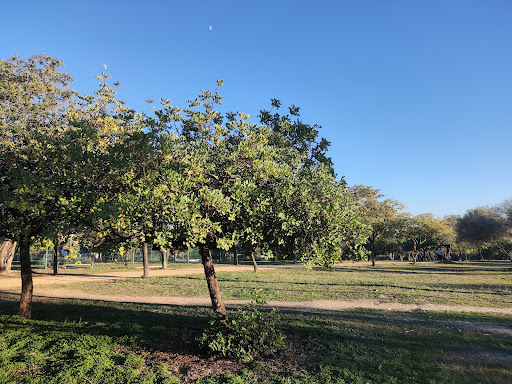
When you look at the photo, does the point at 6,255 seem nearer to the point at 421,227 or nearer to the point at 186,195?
the point at 186,195

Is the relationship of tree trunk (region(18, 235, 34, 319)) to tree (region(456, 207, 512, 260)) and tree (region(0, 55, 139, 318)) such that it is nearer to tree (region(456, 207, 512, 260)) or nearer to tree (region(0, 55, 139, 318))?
tree (region(0, 55, 139, 318))

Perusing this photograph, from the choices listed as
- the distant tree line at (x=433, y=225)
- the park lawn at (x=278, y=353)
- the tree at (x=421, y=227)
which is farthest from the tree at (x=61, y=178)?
the tree at (x=421, y=227)

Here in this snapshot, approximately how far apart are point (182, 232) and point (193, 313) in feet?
20.2

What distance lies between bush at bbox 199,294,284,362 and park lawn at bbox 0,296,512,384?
209mm

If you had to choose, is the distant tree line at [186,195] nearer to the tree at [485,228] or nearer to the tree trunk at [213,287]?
the tree trunk at [213,287]

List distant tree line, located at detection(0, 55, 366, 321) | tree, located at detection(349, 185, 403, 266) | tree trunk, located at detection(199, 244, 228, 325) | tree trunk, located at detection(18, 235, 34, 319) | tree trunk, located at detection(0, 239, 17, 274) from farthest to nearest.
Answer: tree, located at detection(349, 185, 403, 266), tree trunk, located at detection(0, 239, 17, 274), tree trunk, located at detection(18, 235, 34, 319), tree trunk, located at detection(199, 244, 228, 325), distant tree line, located at detection(0, 55, 366, 321)

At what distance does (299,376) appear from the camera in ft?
17.4

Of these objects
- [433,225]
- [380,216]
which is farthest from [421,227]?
[380,216]

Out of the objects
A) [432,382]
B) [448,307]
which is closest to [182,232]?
[432,382]

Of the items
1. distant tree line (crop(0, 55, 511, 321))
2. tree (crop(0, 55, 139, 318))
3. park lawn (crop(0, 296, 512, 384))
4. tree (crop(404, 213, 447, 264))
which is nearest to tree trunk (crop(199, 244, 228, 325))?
distant tree line (crop(0, 55, 511, 321))

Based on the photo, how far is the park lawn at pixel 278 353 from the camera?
5.30 m

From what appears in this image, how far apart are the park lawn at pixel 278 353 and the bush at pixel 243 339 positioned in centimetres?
21

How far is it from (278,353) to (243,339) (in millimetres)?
778

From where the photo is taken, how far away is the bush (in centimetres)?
604
